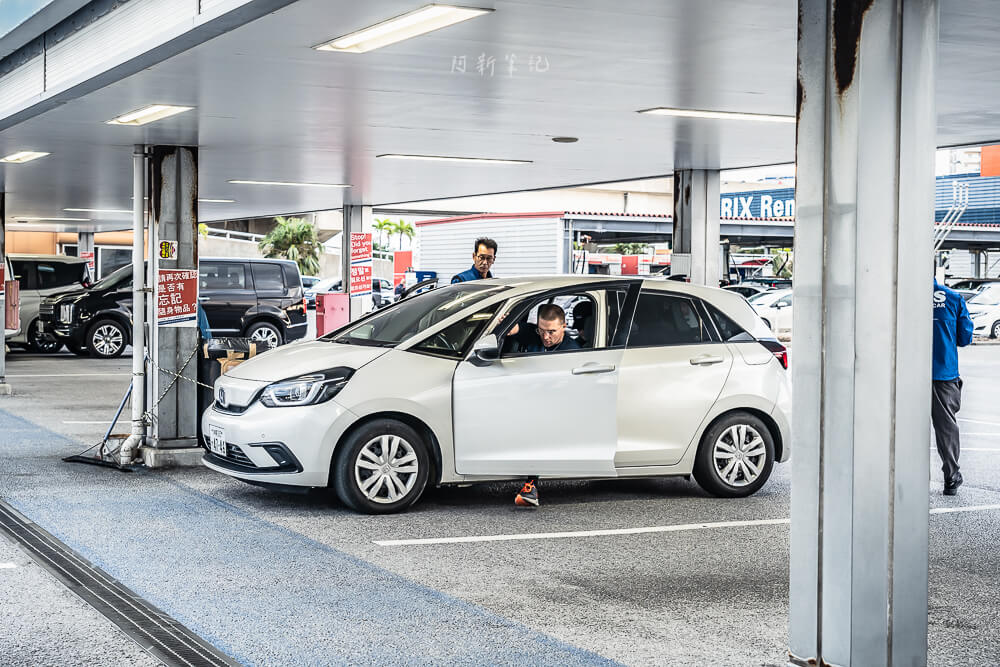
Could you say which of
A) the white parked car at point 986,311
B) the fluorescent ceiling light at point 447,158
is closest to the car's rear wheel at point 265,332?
the fluorescent ceiling light at point 447,158

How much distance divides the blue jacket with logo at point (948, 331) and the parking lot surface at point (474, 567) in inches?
41.0

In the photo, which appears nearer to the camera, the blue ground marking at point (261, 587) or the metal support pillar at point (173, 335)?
the blue ground marking at point (261, 587)

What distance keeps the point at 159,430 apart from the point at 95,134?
284 cm

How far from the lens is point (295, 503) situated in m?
8.62

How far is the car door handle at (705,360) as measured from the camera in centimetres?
898

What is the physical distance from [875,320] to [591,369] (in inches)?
167

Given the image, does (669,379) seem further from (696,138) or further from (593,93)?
(696,138)

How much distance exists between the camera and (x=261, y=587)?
620 cm

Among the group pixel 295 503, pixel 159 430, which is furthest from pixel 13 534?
pixel 159 430

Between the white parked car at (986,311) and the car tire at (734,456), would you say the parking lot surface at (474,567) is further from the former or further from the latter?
the white parked car at (986,311)

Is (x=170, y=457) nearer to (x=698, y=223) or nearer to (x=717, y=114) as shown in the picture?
(x=717, y=114)

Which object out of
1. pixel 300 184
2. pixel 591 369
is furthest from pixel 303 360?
pixel 300 184

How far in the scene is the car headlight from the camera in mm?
8070

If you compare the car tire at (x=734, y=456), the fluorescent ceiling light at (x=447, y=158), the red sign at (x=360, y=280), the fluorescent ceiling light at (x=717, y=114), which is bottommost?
the car tire at (x=734, y=456)
